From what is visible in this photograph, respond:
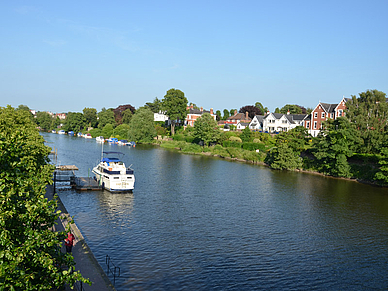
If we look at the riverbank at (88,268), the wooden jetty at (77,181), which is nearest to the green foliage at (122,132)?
the wooden jetty at (77,181)

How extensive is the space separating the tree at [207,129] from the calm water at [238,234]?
145 ft

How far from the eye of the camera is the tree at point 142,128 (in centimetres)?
11519

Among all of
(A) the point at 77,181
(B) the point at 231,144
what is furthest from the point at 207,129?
(A) the point at 77,181

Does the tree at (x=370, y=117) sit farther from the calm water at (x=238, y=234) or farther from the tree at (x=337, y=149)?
the calm water at (x=238, y=234)

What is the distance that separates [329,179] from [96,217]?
43055 millimetres

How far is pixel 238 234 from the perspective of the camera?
94.9 ft

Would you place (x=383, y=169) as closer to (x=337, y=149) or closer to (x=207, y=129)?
(x=337, y=149)

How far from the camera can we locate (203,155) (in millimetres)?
89375

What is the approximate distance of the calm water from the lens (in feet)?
70.3

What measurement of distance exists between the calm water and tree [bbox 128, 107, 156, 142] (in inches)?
2589

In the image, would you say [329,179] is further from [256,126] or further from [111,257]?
[256,126]

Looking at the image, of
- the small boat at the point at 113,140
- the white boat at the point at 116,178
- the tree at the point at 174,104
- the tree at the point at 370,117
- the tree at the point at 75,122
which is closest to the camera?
the white boat at the point at 116,178

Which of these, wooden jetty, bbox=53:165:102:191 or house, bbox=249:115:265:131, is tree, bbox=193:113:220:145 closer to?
house, bbox=249:115:265:131

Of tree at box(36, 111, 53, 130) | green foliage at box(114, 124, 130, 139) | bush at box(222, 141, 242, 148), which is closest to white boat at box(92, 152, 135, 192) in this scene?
bush at box(222, 141, 242, 148)
